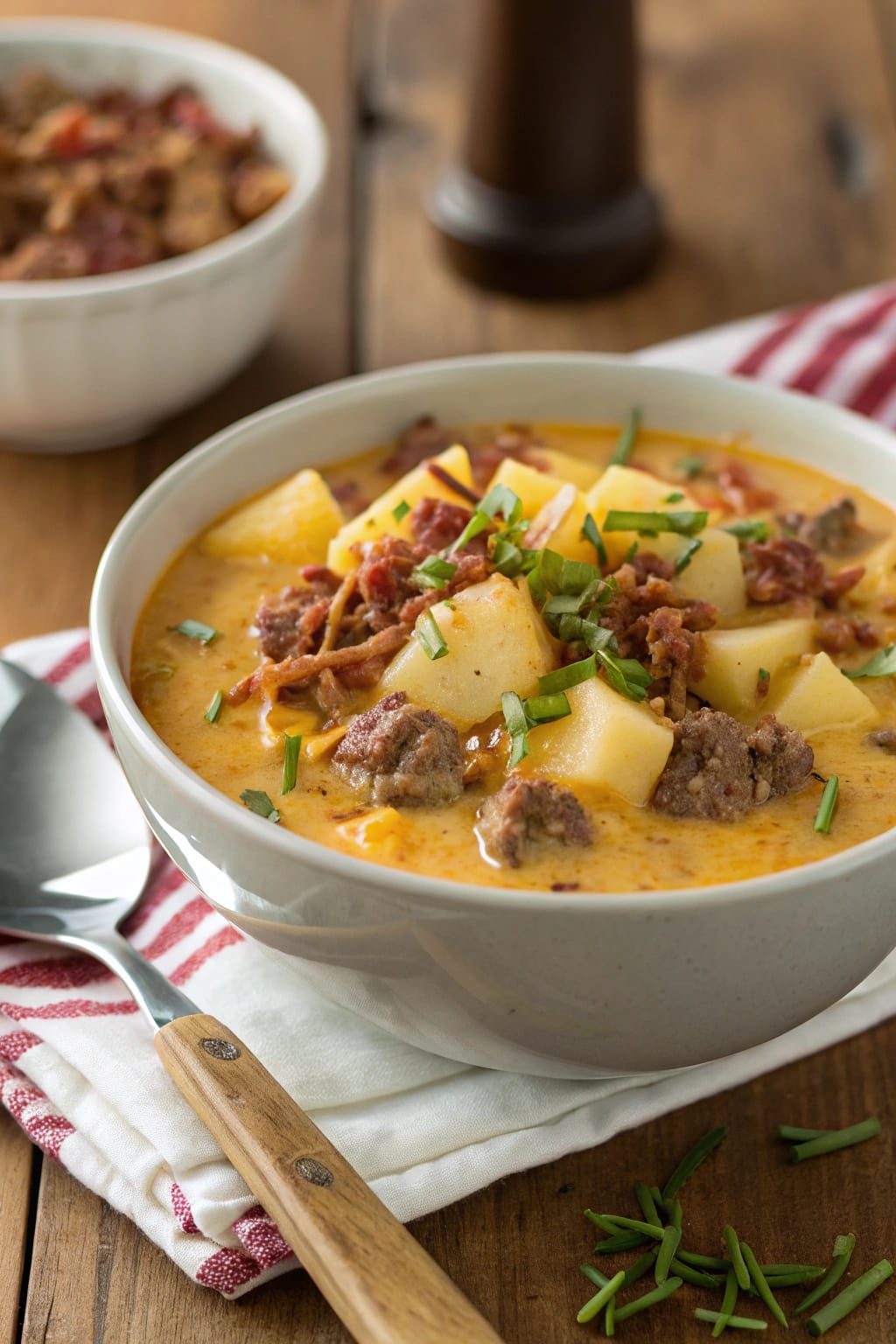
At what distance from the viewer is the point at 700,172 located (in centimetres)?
570

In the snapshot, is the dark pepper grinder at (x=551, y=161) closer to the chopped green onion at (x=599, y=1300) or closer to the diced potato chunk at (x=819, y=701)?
the diced potato chunk at (x=819, y=701)

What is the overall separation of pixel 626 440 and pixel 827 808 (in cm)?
134

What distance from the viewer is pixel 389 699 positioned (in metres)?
2.66

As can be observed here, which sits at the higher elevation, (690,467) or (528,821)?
(528,821)

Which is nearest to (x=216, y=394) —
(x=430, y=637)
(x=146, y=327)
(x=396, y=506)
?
(x=146, y=327)

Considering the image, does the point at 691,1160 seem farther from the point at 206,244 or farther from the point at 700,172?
the point at 700,172

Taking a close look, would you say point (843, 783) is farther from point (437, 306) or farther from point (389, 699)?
point (437, 306)

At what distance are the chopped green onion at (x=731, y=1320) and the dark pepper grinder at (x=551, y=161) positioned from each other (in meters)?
3.55

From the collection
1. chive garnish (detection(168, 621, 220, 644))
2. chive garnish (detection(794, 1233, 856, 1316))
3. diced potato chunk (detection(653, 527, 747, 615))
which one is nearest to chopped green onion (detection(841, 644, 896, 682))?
diced potato chunk (detection(653, 527, 747, 615))

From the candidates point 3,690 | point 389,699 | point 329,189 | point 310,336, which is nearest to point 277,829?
point 389,699

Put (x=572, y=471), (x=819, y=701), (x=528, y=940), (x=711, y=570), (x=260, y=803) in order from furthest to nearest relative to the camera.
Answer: (x=572, y=471)
(x=711, y=570)
(x=819, y=701)
(x=260, y=803)
(x=528, y=940)

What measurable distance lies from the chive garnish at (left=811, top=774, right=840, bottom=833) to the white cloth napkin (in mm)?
490

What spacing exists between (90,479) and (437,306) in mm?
1372

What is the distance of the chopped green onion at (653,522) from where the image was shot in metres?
2.97
